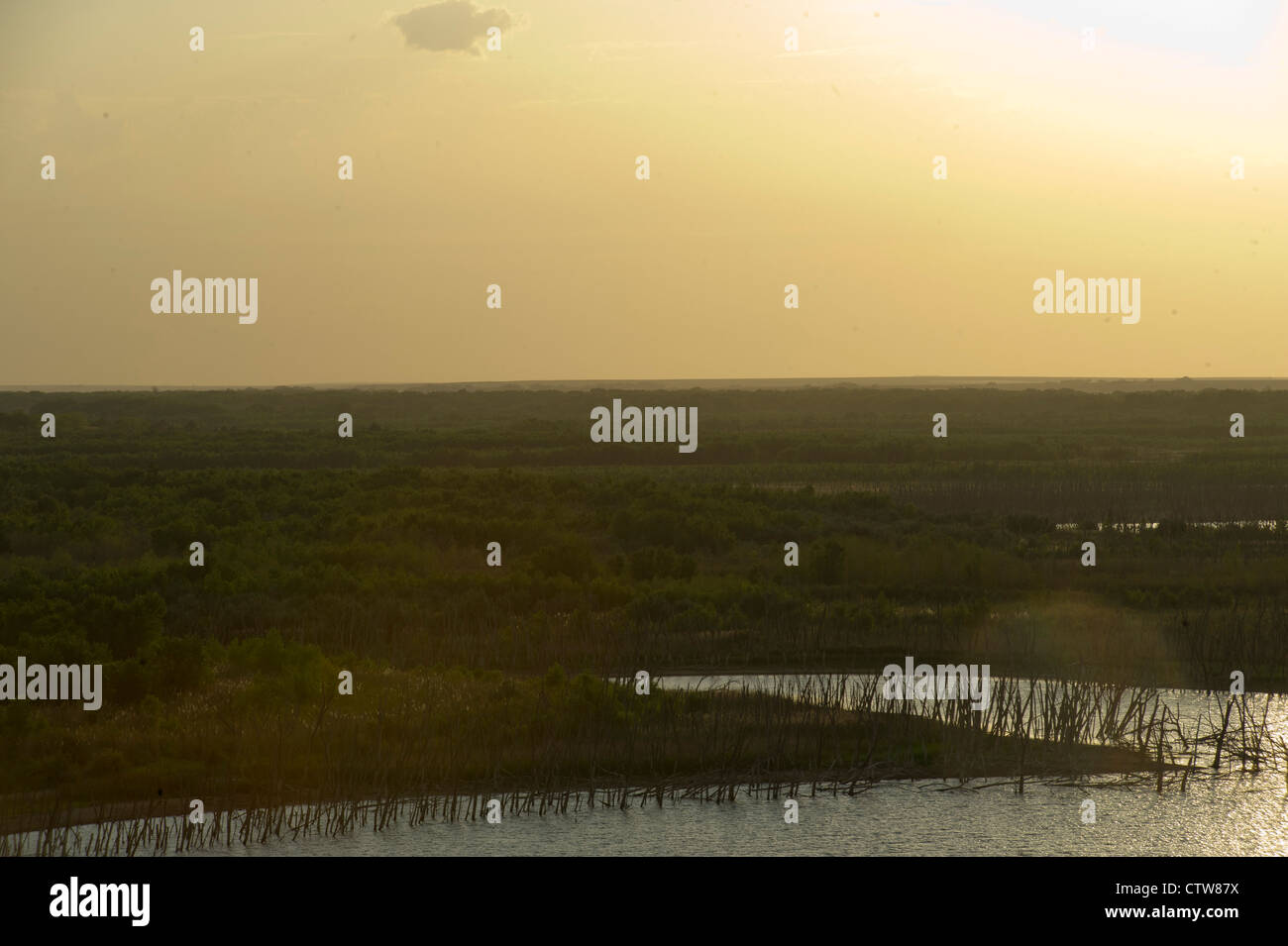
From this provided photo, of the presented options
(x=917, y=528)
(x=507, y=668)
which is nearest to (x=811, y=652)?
(x=507, y=668)

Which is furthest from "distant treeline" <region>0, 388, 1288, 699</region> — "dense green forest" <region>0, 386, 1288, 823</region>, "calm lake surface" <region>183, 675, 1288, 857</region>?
"calm lake surface" <region>183, 675, 1288, 857</region>

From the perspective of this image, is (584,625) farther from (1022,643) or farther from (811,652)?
(1022,643)

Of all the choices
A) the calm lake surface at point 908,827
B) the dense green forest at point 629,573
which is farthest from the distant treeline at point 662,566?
the calm lake surface at point 908,827

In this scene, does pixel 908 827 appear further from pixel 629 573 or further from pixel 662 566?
pixel 629 573

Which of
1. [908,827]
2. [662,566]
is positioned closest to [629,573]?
[662,566]

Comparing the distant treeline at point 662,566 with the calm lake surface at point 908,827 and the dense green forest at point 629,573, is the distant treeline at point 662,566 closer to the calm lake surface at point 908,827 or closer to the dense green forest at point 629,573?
the dense green forest at point 629,573
